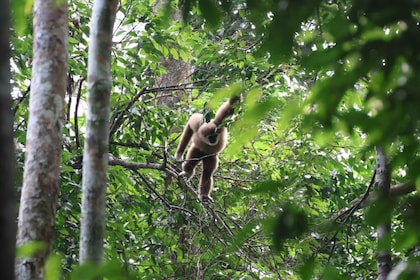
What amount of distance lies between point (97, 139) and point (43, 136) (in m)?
0.69

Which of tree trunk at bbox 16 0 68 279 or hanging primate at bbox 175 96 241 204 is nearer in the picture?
tree trunk at bbox 16 0 68 279

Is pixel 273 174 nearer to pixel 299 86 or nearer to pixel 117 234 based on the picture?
pixel 299 86

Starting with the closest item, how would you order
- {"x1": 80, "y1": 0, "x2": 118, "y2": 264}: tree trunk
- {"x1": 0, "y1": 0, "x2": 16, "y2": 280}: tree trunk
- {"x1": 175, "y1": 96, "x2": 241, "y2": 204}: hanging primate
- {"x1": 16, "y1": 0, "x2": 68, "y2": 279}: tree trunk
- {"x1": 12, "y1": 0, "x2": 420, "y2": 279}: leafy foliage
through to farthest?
{"x1": 0, "y1": 0, "x2": 16, "y2": 280}: tree trunk, {"x1": 80, "y1": 0, "x2": 118, "y2": 264}: tree trunk, {"x1": 16, "y1": 0, "x2": 68, "y2": 279}: tree trunk, {"x1": 12, "y1": 0, "x2": 420, "y2": 279}: leafy foliage, {"x1": 175, "y1": 96, "x2": 241, "y2": 204}: hanging primate

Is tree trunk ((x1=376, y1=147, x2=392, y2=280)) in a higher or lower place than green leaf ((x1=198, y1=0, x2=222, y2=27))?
lower

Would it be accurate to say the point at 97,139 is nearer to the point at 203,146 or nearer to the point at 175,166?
the point at 175,166

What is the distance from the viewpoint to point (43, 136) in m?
3.15

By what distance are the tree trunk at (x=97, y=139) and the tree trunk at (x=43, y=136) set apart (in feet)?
0.95

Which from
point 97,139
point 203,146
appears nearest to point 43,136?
point 97,139

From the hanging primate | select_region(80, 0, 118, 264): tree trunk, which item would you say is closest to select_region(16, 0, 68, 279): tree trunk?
select_region(80, 0, 118, 264): tree trunk

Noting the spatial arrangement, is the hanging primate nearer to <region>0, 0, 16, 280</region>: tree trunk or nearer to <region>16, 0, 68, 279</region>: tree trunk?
<region>16, 0, 68, 279</region>: tree trunk

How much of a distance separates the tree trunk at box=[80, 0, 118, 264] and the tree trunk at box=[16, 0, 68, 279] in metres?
0.29

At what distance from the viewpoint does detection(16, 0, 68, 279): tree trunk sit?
115 inches

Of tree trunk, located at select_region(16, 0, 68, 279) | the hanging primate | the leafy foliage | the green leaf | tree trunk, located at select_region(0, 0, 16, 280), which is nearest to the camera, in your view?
tree trunk, located at select_region(0, 0, 16, 280)

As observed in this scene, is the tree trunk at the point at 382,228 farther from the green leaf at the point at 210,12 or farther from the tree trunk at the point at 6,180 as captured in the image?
the tree trunk at the point at 6,180
